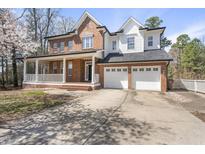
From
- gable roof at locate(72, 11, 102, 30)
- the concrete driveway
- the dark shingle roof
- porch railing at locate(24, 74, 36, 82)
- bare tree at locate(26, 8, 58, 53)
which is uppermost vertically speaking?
bare tree at locate(26, 8, 58, 53)

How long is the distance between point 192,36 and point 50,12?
31.5 meters

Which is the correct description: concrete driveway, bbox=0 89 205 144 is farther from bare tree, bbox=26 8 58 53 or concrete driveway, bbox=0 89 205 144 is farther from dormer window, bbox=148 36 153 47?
bare tree, bbox=26 8 58 53

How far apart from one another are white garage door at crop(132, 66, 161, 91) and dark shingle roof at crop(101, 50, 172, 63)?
94cm

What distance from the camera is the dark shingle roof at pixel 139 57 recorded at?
16.6 metres

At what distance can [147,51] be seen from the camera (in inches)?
760

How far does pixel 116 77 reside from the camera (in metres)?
18.5

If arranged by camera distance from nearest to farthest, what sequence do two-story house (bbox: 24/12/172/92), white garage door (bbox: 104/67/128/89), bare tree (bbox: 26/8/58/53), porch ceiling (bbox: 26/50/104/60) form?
two-story house (bbox: 24/12/172/92), porch ceiling (bbox: 26/50/104/60), white garage door (bbox: 104/67/128/89), bare tree (bbox: 26/8/58/53)

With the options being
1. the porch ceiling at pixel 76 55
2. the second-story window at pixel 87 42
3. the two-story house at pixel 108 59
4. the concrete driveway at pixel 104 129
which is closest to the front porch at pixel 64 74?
the two-story house at pixel 108 59

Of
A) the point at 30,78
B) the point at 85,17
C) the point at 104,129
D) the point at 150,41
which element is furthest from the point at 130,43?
the point at 104,129

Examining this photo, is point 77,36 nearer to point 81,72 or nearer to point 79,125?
point 81,72

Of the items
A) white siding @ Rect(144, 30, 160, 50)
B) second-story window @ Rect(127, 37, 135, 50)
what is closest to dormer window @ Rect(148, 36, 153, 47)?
white siding @ Rect(144, 30, 160, 50)

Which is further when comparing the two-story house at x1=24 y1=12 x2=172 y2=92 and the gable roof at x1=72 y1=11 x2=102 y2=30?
the gable roof at x1=72 y1=11 x2=102 y2=30

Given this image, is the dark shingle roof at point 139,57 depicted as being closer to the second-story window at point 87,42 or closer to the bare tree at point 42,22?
the second-story window at point 87,42

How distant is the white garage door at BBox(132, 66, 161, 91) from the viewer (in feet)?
54.8
